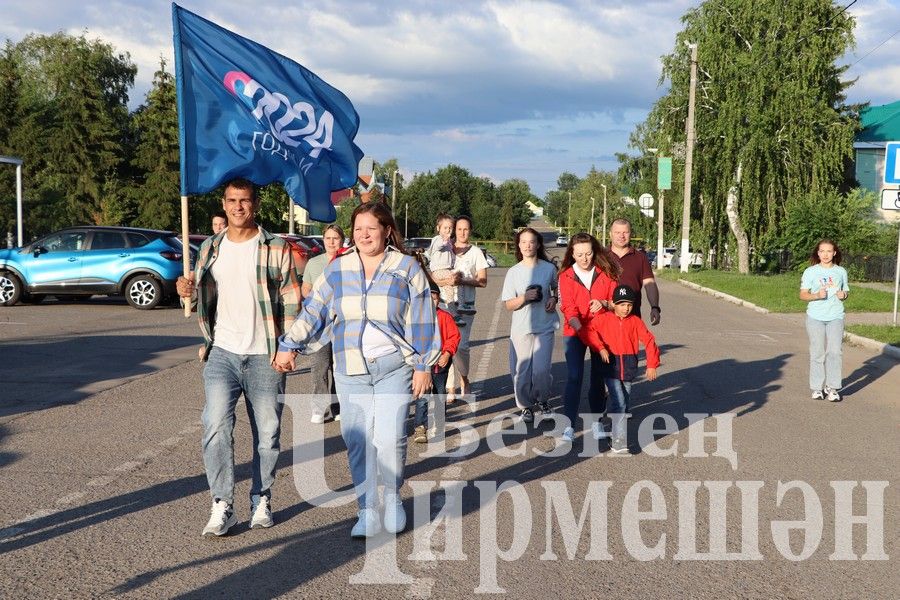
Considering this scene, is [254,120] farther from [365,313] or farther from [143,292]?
[143,292]

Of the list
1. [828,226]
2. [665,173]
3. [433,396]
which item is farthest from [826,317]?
[665,173]

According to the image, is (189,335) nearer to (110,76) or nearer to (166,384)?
(166,384)

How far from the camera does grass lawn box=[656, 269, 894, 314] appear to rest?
Result: 75.8 feet

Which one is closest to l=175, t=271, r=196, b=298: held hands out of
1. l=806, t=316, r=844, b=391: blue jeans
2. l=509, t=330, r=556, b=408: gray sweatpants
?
l=509, t=330, r=556, b=408: gray sweatpants

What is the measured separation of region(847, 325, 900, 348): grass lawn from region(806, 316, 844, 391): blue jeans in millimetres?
4965

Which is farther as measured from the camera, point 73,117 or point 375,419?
point 73,117

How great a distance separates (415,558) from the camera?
5020 mm

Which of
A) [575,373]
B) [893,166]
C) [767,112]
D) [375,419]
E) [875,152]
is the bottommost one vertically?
[575,373]

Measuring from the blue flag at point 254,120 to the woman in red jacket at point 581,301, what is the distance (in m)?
2.08

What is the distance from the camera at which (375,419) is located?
5348 mm

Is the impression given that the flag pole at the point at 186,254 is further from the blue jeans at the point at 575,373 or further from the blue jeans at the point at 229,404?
the blue jeans at the point at 575,373

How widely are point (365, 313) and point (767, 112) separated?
3695 cm

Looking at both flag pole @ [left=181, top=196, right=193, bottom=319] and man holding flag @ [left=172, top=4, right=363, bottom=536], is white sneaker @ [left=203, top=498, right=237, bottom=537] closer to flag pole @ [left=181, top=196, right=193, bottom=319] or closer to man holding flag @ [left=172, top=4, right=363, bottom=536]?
man holding flag @ [left=172, top=4, right=363, bottom=536]

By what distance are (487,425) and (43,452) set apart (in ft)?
12.1
